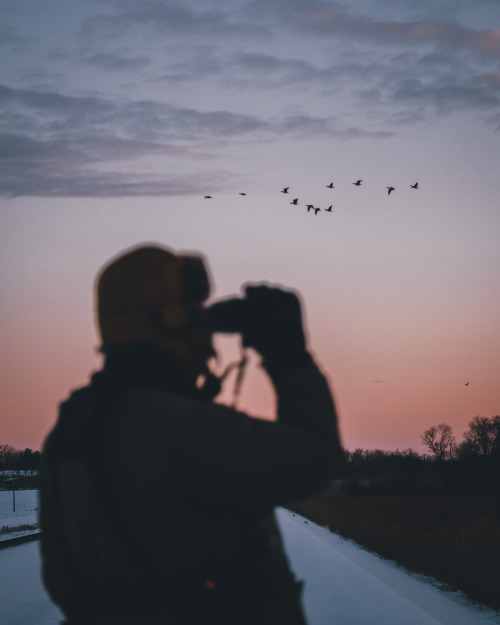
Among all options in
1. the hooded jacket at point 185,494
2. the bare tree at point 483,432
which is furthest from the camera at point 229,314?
the bare tree at point 483,432

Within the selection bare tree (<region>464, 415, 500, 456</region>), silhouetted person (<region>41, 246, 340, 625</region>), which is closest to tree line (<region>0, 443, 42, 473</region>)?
bare tree (<region>464, 415, 500, 456</region>)

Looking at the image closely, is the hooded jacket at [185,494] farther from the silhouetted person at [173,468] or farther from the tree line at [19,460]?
the tree line at [19,460]

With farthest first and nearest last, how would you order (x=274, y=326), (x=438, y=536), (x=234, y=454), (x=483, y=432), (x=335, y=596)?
(x=483, y=432) < (x=438, y=536) < (x=335, y=596) < (x=274, y=326) < (x=234, y=454)

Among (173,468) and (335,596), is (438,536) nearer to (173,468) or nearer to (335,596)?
(335,596)

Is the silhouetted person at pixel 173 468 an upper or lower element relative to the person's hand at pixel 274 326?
Result: lower

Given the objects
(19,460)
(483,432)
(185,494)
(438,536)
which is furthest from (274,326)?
(19,460)

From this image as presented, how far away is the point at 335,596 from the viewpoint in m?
8.95

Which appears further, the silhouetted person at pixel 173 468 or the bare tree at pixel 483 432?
the bare tree at pixel 483 432

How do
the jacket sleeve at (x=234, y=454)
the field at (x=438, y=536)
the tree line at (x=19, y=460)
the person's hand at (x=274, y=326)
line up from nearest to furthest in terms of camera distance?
the jacket sleeve at (x=234, y=454) < the person's hand at (x=274, y=326) < the field at (x=438, y=536) < the tree line at (x=19, y=460)

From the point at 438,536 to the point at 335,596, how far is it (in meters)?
11.7

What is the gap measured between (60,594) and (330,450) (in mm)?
830

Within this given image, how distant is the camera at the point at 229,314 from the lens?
5.83 ft

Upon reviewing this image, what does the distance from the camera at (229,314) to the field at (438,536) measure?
1321 cm

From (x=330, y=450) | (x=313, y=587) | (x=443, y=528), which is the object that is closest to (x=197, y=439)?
(x=330, y=450)
